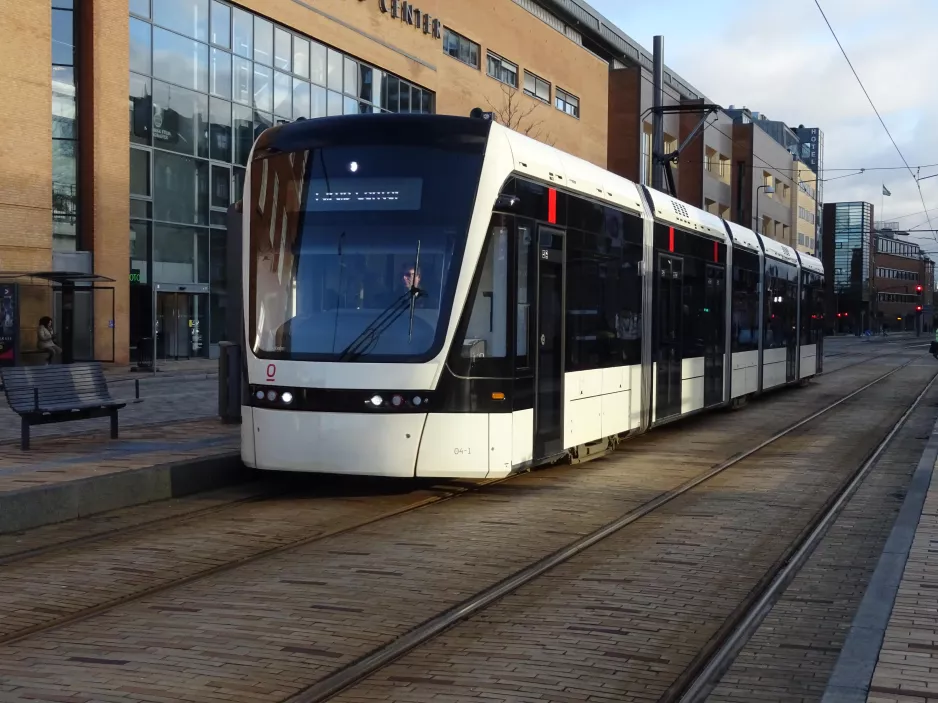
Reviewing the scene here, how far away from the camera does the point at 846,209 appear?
145000 millimetres

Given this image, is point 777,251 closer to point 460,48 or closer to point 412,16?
point 412,16

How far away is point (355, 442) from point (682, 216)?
841cm

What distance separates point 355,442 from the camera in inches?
377

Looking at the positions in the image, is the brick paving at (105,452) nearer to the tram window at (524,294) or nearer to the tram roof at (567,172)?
the tram window at (524,294)

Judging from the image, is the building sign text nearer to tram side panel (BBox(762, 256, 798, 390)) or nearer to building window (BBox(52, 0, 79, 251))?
building window (BBox(52, 0, 79, 251))

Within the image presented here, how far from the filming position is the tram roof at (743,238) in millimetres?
20177

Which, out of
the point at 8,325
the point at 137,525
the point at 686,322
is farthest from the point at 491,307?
the point at 8,325

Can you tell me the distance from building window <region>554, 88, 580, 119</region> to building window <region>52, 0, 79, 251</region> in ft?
86.4

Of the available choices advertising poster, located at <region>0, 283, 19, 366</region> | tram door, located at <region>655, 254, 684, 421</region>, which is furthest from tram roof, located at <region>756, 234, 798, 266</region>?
advertising poster, located at <region>0, 283, 19, 366</region>

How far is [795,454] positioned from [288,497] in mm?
6683

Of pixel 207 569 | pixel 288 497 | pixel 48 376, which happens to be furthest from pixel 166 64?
pixel 207 569

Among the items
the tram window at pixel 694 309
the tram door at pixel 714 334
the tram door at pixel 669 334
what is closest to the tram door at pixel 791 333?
the tram door at pixel 714 334

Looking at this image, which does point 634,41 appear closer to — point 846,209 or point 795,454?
point 795,454

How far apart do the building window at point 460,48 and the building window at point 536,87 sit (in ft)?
13.5
